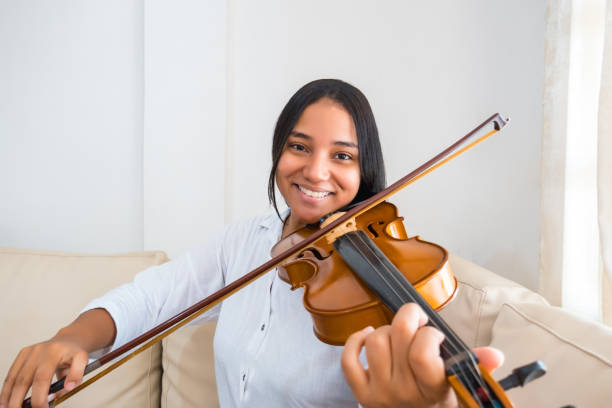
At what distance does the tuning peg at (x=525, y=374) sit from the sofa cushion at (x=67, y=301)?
1.07 m

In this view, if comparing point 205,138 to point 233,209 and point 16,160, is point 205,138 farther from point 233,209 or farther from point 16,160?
point 16,160

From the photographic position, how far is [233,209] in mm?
1599

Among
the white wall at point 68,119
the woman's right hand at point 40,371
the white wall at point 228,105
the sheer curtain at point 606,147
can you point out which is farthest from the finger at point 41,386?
the white wall at point 68,119

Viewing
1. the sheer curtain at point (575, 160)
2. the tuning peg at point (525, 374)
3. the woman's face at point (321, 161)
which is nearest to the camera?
the tuning peg at point (525, 374)

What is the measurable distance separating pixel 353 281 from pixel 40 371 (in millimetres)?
459

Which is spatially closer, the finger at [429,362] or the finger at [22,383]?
the finger at [429,362]

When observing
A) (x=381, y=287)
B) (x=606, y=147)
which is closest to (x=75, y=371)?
(x=381, y=287)

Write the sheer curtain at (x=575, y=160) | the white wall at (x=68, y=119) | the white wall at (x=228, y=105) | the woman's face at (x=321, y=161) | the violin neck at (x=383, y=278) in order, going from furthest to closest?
the white wall at (x=68, y=119) → the white wall at (x=228, y=105) → the sheer curtain at (x=575, y=160) → the woman's face at (x=321, y=161) → the violin neck at (x=383, y=278)

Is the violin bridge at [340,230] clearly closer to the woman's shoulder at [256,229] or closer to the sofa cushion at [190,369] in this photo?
the woman's shoulder at [256,229]

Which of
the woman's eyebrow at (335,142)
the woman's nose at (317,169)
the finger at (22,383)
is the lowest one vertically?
the finger at (22,383)

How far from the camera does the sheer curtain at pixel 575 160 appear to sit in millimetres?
900

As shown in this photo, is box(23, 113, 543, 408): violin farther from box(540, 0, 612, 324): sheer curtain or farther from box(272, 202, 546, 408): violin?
box(540, 0, 612, 324): sheer curtain

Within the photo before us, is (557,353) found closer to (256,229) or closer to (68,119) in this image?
(256,229)

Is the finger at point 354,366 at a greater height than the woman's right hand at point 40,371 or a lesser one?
greater
